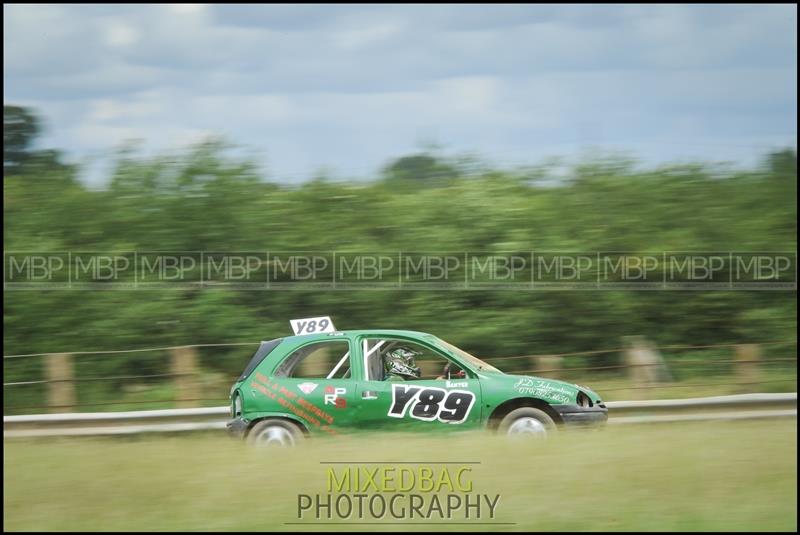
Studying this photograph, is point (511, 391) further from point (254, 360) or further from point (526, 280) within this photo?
point (526, 280)

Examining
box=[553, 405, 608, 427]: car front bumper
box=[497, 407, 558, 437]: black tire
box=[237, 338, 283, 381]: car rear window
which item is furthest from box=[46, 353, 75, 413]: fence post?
box=[553, 405, 608, 427]: car front bumper

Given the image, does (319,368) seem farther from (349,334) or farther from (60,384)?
(60,384)

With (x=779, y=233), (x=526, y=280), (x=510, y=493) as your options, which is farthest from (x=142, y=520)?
(x=779, y=233)

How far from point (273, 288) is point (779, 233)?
7615mm

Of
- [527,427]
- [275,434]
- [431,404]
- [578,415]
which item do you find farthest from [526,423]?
[275,434]

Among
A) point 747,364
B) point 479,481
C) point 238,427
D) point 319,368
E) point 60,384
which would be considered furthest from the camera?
point 60,384

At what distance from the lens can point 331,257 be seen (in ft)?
41.0

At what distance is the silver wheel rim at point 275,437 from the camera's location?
8.27 metres

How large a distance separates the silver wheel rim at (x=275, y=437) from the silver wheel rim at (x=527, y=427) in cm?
217

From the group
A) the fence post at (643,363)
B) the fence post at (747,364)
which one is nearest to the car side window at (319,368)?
the fence post at (643,363)

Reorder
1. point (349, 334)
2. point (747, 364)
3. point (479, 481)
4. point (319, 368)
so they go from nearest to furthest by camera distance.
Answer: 1. point (479, 481)
2. point (349, 334)
3. point (319, 368)
4. point (747, 364)

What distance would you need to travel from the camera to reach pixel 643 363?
35.5 feet

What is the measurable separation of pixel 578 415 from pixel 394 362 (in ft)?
6.32

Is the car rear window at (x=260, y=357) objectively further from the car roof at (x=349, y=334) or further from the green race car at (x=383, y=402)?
the car roof at (x=349, y=334)
